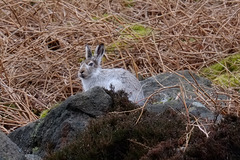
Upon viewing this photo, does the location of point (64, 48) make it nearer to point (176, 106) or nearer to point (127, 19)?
point (127, 19)

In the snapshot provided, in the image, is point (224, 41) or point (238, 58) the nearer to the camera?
point (238, 58)

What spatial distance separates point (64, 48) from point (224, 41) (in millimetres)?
3677

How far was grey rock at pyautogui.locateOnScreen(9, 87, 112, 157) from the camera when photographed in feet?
18.3

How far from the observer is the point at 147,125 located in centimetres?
515

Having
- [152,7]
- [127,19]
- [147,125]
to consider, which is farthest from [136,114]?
[152,7]

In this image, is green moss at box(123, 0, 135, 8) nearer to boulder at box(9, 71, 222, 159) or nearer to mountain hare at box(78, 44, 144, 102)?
mountain hare at box(78, 44, 144, 102)

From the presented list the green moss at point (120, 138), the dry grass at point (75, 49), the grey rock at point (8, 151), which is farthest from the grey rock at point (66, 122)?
the dry grass at point (75, 49)

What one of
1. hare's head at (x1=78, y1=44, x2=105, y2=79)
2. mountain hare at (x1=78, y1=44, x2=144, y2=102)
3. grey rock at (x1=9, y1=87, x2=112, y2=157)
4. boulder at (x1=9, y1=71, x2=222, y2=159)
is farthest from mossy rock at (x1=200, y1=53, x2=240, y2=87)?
grey rock at (x1=9, y1=87, x2=112, y2=157)

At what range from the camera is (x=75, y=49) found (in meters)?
10.4

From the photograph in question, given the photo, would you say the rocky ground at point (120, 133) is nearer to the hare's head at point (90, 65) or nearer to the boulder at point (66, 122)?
the boulder at point (66, 122)

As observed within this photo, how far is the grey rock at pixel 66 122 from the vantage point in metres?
5.59

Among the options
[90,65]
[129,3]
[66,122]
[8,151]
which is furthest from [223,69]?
[8,151]

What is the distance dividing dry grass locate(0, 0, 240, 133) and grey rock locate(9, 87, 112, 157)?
275 cm

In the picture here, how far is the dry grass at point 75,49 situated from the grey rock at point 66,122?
2.75m
